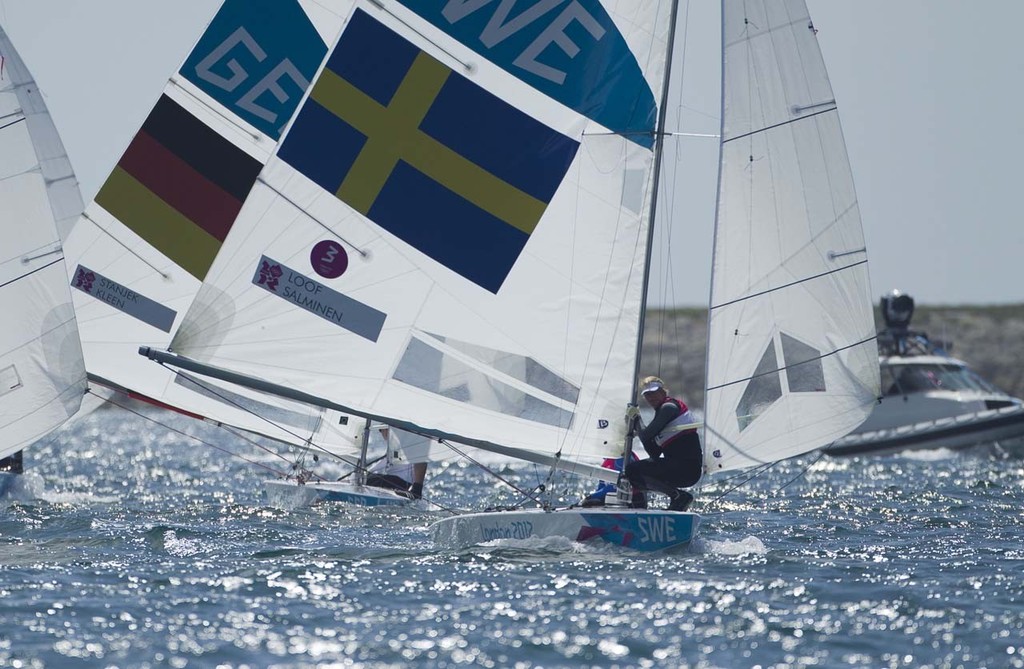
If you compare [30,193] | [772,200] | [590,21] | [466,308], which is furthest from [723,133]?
[30,193]

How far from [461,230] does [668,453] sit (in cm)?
269

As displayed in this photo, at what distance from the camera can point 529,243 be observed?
12352mm

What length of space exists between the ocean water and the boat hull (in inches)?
513

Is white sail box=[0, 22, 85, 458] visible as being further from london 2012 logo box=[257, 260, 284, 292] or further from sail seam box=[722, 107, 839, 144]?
sail seam box=[722, 107, 839, 144]

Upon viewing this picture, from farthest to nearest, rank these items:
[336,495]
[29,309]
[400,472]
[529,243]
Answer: [400,472], [336,495], [29,309], [529,243]

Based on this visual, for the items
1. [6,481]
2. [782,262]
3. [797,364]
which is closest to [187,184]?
[6,481]

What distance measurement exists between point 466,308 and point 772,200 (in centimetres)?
287

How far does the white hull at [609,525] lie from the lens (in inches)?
458

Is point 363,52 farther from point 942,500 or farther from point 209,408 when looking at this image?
point 942,500

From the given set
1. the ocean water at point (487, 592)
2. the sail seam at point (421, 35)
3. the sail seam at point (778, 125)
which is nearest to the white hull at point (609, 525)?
the ocean water at point (487, 592)

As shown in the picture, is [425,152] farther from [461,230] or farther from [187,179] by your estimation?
[187,179]

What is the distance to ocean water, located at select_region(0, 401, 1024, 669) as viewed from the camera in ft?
28.1

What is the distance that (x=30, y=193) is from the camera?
14336mm

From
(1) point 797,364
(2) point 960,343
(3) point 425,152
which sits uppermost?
(2) point 960,343
